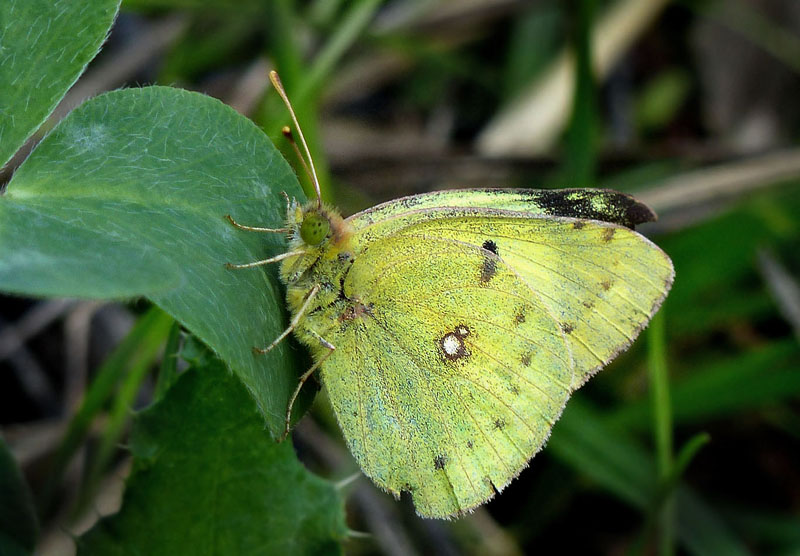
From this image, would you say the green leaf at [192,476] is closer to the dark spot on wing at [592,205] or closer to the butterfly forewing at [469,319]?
the butterfly forewing at [469,319]

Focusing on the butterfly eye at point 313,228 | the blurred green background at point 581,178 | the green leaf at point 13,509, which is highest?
the butterfly eye at point 313,228

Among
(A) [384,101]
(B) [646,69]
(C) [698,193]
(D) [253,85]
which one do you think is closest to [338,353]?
(D) [253,85]

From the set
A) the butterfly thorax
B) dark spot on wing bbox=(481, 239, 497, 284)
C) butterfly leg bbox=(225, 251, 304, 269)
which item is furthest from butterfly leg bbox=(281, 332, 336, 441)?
dark spot on wing bbox=(481, 239, 497, 284)

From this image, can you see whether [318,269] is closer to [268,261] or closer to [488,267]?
[268,261]

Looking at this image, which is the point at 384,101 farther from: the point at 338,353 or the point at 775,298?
the point at 338,353

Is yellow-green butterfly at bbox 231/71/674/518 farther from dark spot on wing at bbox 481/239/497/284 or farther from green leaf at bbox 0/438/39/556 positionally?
green leaf at bbox 0/438/39/556

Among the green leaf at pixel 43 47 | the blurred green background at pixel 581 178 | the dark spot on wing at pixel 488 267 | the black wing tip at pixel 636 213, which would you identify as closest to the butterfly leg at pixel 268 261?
the green leaf at pixel 43 47

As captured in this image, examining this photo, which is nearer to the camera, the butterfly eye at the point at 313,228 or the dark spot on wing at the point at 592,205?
the butterfly eye at the point at 313,228
